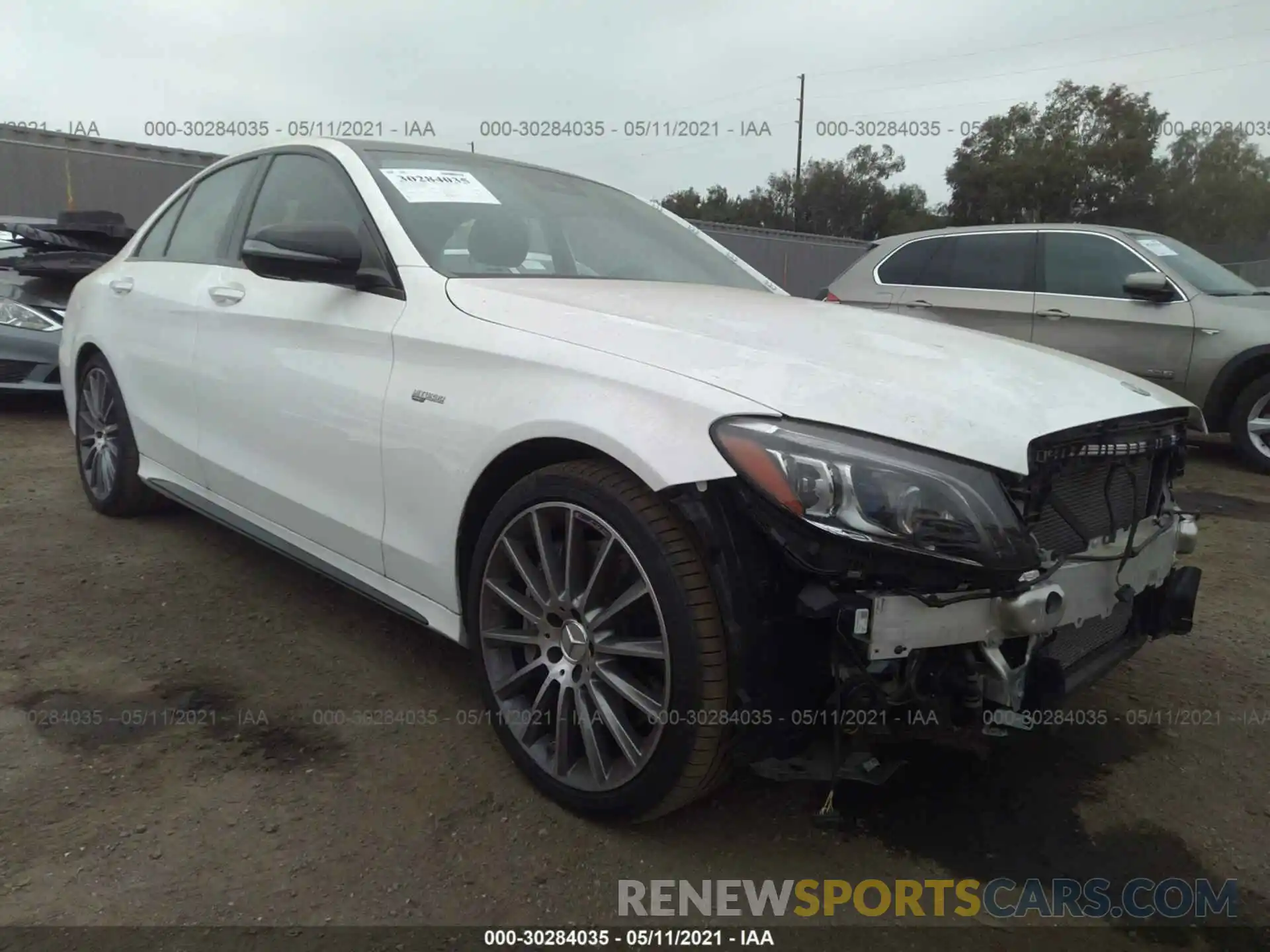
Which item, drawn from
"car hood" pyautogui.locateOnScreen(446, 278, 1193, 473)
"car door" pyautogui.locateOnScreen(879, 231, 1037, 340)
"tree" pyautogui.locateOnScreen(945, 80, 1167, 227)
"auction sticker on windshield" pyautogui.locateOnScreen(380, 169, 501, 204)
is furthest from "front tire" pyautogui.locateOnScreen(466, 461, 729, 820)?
"tree" pyautogui.locateOnScreen(945, 80, 1167, 227)

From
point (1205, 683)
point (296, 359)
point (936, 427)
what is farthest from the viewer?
point (1205, 683)

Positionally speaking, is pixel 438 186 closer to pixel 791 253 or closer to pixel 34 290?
pixel 34 290

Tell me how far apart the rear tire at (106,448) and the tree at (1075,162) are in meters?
32.7

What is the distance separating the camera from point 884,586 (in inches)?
69.8

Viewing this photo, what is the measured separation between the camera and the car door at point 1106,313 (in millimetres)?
6352

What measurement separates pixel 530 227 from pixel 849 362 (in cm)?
134

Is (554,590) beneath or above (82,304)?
beneath

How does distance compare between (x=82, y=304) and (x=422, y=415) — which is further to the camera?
(x=82, y=304)

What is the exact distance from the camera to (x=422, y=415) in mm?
2420

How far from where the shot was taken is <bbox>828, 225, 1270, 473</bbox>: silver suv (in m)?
6.20

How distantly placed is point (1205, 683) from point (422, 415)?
2.65 m

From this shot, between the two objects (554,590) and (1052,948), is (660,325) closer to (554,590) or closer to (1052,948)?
(554,590)

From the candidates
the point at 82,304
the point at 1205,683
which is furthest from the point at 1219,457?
the point at 82,304

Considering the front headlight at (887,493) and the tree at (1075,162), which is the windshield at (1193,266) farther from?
the tree at (1075,162)
